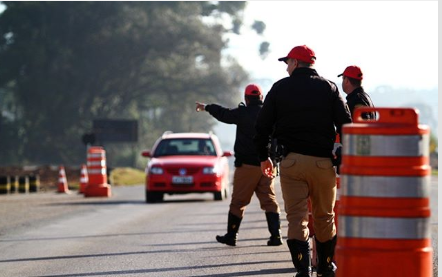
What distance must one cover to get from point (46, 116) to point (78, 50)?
489 cm

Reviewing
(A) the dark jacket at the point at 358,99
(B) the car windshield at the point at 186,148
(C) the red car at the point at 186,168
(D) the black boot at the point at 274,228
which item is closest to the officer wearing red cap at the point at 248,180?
(D) the black boot at the point at 274,228

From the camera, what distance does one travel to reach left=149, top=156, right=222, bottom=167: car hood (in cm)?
2503

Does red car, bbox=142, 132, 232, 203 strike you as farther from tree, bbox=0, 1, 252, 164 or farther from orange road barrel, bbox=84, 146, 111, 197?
tree, bbox=0, 1, 252, 164

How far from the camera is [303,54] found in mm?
9102

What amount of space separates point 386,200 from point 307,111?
8.25 ft

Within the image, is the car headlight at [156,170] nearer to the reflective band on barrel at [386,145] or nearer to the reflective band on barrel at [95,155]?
the reflective band on barrel at [95,155]

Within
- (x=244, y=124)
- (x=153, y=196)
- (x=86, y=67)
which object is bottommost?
(x=153, y=196)

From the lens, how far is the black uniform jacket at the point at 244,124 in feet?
43.2

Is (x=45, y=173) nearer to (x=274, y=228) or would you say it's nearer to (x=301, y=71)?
(x=274, y=228)

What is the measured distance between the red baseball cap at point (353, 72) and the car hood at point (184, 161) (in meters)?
14.7

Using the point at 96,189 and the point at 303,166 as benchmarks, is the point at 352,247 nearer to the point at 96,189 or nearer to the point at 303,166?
the point at 303,166

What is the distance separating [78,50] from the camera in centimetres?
7725

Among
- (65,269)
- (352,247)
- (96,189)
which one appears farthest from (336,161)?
(96,189)

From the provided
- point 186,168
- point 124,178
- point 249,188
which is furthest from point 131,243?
point 124,178
